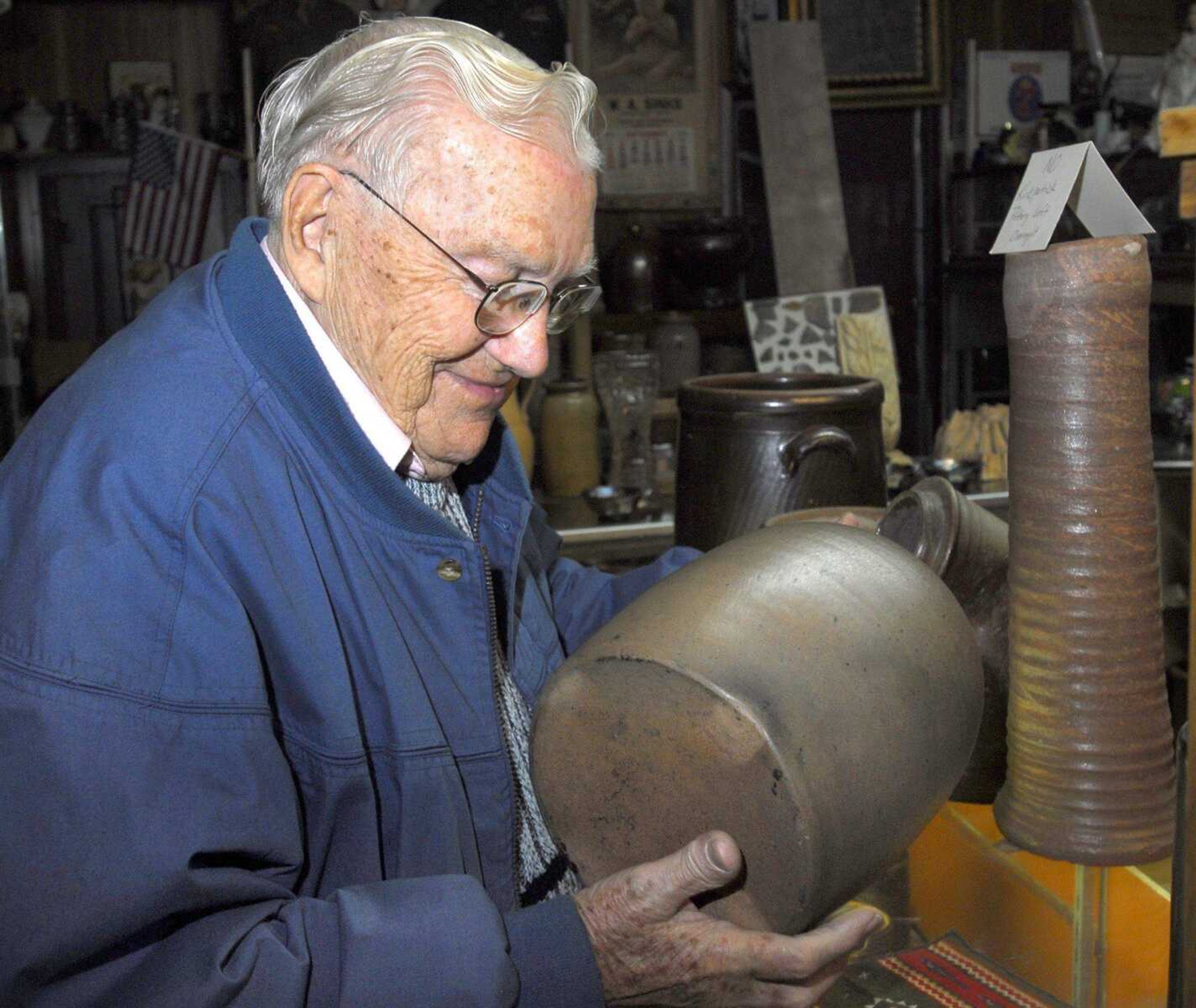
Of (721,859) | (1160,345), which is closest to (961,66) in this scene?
(1160,345)

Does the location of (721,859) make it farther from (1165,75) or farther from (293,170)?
(1165,75)

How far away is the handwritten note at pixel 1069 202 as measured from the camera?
3.89 ft

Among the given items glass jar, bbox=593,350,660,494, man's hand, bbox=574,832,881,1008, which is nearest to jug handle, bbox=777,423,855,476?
man's hand, bbox=574,832,881,1008

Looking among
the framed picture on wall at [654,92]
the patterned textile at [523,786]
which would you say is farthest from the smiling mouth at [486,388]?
the framed picture on wall at [654,92]

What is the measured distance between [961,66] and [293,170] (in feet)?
19.4

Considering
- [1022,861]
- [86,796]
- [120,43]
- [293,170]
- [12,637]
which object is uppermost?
[120,43]

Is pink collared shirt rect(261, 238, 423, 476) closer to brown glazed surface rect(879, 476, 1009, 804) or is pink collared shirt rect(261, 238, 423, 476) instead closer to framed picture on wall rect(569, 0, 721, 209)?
brown glazed surface rect(879, 476, 1009, 804)

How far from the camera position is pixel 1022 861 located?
129 cm

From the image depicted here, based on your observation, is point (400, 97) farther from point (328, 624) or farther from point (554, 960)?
point (554, 960)

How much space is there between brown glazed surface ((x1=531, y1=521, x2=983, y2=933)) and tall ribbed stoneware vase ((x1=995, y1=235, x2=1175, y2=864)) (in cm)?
16

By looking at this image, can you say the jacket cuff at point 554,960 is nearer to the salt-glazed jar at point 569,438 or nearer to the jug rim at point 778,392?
the jug rim at point 778,392

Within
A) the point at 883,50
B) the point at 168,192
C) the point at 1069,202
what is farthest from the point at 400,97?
the point at 883,50

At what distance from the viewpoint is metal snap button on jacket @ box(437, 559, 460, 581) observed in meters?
1.15

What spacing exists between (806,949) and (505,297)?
2.04 feet
